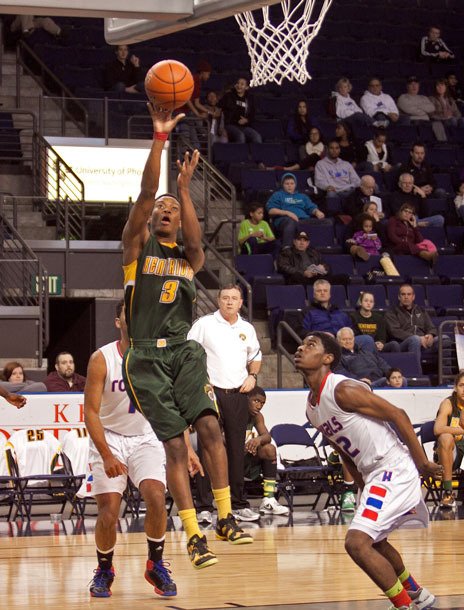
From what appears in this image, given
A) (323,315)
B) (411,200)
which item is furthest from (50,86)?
(323,315)

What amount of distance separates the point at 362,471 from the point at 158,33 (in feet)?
12.6

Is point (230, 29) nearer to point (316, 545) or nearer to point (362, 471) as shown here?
point (316, 545)

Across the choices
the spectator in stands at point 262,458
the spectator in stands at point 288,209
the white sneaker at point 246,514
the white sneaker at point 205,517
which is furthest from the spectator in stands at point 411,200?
the white sneaker at point 205,517

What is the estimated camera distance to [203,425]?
20.6ft

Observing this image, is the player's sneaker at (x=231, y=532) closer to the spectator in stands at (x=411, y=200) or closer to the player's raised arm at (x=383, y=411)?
the player's raised arm at (x=383, y=411)

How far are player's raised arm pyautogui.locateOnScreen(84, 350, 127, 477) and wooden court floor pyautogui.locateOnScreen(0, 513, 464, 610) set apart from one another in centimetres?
76

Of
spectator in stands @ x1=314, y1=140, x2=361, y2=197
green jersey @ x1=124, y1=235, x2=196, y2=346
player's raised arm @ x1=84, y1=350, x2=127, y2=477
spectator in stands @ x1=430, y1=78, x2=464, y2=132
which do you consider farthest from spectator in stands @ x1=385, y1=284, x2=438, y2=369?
green jersey @ x1=124, y1=235, x2=196, y2=346

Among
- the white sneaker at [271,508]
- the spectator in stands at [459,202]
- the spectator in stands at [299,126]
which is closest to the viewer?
the white sneaker at [271,508]

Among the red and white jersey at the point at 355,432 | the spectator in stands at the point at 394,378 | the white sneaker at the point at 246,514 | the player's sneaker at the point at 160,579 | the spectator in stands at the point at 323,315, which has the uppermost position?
the spectator in stands at the point at 323,315

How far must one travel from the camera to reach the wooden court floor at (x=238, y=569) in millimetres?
6824

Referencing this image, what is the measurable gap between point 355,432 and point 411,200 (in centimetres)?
1157

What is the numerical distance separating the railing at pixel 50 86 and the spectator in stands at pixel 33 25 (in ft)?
0.71

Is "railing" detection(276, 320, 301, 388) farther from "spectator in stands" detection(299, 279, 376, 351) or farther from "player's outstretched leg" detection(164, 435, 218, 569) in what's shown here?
"player's outstretched leg" detection(164, 435, 218, 569)

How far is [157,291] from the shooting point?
6.37 metres
